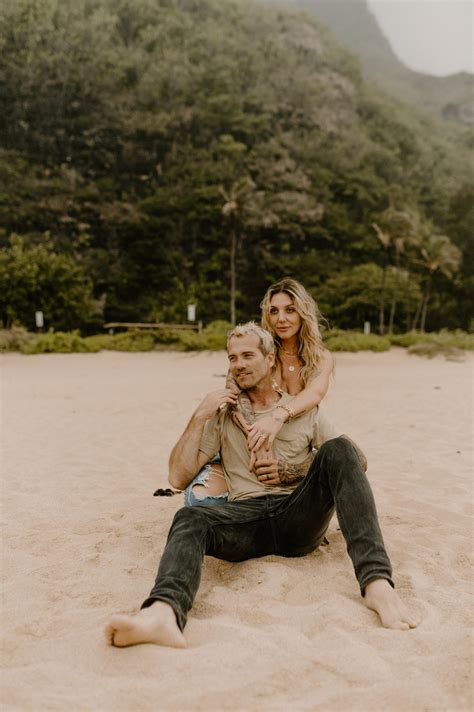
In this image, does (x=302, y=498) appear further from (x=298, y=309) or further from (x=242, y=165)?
(x=242, y=165)

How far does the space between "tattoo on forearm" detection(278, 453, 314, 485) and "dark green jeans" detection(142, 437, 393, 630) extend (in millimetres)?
108

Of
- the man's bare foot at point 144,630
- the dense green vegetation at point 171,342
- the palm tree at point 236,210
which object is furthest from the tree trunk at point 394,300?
the man's bare foot at point 144,630

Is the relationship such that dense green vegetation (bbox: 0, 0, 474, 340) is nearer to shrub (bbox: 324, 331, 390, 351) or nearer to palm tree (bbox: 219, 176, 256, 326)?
palm tree (bbox: 219, 176, 256, 326)

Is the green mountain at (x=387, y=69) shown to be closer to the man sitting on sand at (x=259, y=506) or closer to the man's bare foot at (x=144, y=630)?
the man sitting on sand at (x=259, y=506)

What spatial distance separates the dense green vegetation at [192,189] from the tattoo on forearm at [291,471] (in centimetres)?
1915

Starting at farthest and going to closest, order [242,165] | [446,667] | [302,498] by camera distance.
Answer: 1. [242,165]
2. [302,498]
3. [446,667]

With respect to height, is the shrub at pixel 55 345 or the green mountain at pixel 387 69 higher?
the green mountain at pixel 387 69

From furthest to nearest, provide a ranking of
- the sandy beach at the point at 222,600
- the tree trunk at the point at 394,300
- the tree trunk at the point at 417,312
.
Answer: the tree trunk at the point at 417,312 → the tree trunk at the point at 394,300 → the sandy beach at the point at 222,600

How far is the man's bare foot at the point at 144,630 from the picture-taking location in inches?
75.7

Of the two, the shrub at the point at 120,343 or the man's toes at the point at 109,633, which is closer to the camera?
the man's toes at the point at 109,633

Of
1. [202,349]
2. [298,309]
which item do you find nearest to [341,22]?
[202,349]

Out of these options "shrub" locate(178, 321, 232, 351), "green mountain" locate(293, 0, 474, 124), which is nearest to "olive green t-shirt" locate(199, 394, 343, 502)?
"shrub" locate(178, 321, 232, 351)

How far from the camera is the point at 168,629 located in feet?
6.48

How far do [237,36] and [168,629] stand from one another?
43520 mm
